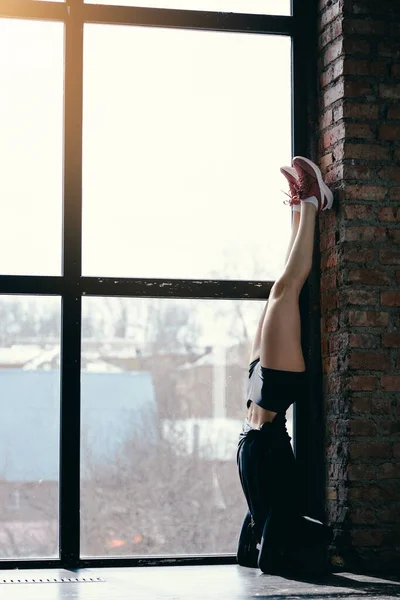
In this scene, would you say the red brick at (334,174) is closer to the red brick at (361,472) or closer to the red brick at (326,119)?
the red brick at (326,119)

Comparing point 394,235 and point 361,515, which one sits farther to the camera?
point 394,235

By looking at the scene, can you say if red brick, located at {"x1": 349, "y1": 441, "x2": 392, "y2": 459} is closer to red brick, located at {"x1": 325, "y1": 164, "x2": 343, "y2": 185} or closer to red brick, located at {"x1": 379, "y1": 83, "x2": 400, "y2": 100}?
red brick, located at {"x1": 325, "y1": 164, "x2": 343, "y2": 185}

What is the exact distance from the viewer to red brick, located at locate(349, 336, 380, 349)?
399cm

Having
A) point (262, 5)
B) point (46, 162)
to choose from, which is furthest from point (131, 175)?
point (262, 5)

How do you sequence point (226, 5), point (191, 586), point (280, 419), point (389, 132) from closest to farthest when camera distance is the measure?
point (191, 586) < point (280, 419) < point (389, 132) < point (226, 5)

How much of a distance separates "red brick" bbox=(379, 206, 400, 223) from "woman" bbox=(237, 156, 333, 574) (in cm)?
22

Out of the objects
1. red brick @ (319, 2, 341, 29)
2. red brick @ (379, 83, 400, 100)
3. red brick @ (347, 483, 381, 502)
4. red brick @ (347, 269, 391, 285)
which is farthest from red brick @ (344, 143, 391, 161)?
red brick @ (347, 483, 381, 502)

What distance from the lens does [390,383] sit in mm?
4008

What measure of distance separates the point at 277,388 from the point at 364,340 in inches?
16.8

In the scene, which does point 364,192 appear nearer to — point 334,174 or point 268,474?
point 334,174

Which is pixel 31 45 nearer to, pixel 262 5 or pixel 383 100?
pixel 262 5

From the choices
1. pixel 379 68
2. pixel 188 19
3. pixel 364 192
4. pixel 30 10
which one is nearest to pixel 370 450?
pixel 364 192

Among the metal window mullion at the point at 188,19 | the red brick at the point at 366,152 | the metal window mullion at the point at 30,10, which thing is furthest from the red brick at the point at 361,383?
the metal window mullion at the point at 30,10

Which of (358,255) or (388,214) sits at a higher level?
(388,214)
